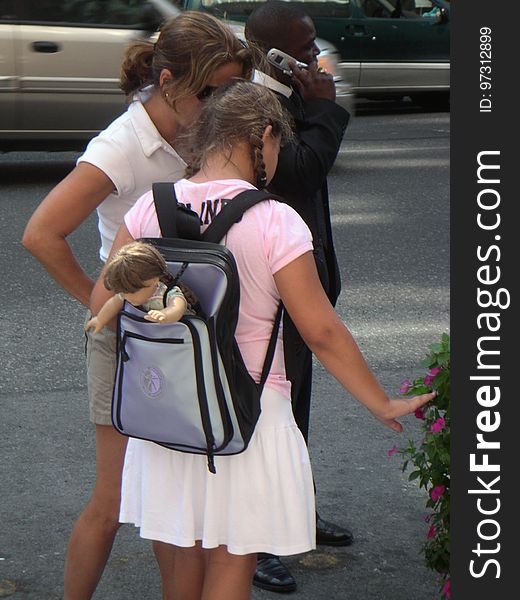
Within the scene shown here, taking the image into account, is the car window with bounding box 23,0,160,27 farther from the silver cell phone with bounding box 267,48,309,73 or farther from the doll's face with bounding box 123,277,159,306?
the doll's face with bounding box 123,277,159,306

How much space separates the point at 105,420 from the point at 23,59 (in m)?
7.30

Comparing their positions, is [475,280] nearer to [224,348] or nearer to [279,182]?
[224,348]

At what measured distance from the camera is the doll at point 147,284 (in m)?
2.50

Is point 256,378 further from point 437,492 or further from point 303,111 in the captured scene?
point 303,111

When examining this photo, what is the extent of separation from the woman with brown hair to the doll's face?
49 centimetres

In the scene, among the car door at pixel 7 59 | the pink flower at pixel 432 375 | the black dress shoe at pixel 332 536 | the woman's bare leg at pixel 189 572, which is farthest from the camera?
the car door at pixel 7 59

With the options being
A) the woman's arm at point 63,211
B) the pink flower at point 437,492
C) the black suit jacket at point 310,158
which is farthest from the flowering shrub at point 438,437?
the woman's arm at point 63,211

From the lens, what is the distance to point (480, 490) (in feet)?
8.29

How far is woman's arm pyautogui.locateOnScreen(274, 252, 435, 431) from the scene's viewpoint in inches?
103

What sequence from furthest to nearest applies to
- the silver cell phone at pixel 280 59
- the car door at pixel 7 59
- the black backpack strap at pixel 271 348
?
the car door at pixel 7 59 < the silver cell phone at pixel 280 59 < the black backpack strap at pixel 271 348

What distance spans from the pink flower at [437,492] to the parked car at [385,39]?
10.8m

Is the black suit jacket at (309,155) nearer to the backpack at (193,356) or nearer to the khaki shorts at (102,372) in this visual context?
the khaki shorts at (102,372)

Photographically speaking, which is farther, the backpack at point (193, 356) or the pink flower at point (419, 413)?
the pink flower at point (419, 413)

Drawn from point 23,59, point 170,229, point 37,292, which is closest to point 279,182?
point 170,229
